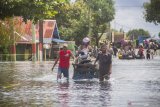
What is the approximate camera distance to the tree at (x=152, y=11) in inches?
2569

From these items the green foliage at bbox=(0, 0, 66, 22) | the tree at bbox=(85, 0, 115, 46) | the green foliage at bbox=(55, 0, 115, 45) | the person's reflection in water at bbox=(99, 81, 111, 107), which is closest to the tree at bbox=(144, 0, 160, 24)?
the green foliage at bbox=(55, 0, 115, 45)

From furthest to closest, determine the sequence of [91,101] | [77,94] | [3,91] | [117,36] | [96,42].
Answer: [117,36] < [96,42] < [3,91] < [77,94] < [91,101]

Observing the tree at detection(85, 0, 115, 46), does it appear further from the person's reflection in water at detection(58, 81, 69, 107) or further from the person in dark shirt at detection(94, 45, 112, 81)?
the person's reflection in water at detection(58, 81, 69, 107)

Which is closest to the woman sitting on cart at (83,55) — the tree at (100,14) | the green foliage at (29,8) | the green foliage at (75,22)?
the green foliage at (29,8)

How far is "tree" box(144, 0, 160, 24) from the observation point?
2569 inches

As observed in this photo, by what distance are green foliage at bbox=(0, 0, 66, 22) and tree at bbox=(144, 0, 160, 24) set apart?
39.6m

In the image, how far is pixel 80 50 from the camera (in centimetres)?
2517

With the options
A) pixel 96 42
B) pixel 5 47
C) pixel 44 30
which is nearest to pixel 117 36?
pixel 96 42

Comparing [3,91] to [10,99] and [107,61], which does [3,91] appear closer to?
[10,99]

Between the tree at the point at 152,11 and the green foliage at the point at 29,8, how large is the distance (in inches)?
1558

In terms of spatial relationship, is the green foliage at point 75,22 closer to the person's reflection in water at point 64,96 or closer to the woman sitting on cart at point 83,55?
the woman sitting on cart at point 83,55

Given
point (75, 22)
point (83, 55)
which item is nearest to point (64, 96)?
point (83, 55)

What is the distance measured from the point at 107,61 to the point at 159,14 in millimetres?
46952

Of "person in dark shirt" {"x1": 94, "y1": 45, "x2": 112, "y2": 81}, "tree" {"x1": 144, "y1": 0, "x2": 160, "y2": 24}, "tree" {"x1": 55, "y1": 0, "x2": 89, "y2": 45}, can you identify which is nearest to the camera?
"person in dark shirt" {"x1": 94, "y1": 45, "x2": 112, "y2": 81}
